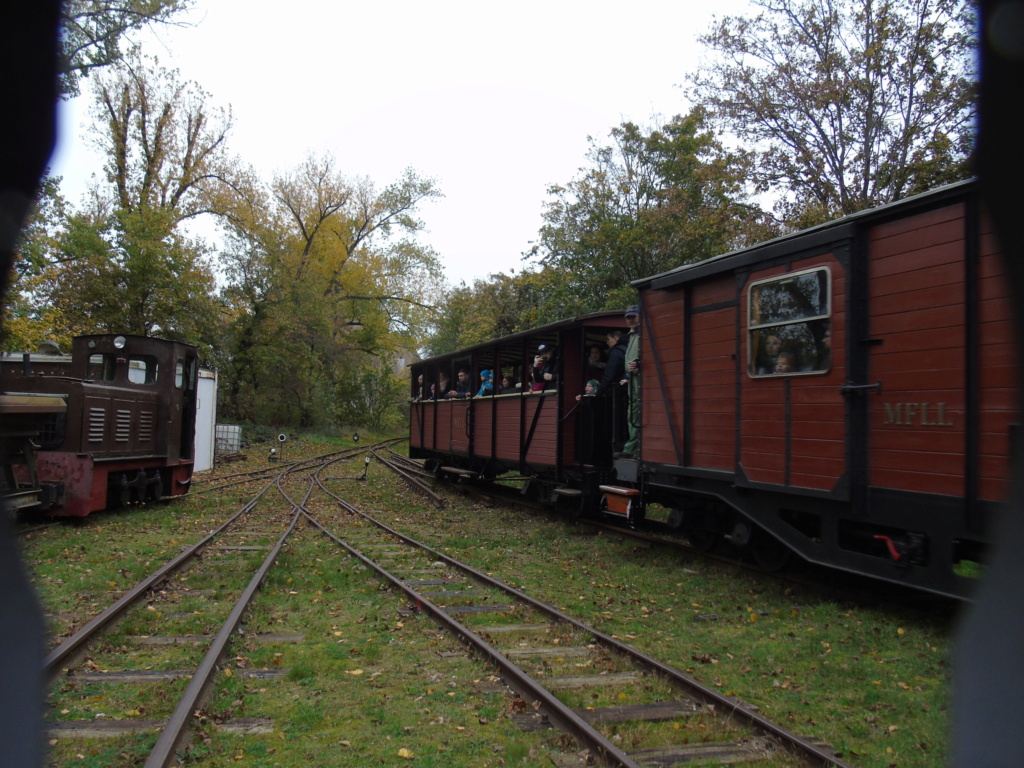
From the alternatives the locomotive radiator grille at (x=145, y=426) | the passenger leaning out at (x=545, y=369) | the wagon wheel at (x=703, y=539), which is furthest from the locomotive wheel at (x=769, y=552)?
the locomotive radiator grille at (x=145, y=426)

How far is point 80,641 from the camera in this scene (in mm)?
4738

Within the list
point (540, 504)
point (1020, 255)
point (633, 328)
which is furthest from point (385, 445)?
point (1020, 255)

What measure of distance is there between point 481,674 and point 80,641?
2773 mm

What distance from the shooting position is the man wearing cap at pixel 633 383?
28.0 feet

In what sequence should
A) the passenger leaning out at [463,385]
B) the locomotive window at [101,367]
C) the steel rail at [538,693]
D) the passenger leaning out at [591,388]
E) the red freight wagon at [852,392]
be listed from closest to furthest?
the steel rail at [538,693] < the red freight wagon at [852,392] < the passenger leaning out at [591,388] < the locomotive window at [101,367] < the passenger leaning out at [463,385]

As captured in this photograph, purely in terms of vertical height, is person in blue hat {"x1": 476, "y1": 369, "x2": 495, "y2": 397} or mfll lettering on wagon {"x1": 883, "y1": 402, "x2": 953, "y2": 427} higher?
person in blue hat {"x1": 476, "y1": 369, "x2": 495, "y2": 397}

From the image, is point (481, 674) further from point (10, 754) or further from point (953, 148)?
point (953, 148)

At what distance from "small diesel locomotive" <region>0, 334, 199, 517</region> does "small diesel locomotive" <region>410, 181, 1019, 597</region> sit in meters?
6.76

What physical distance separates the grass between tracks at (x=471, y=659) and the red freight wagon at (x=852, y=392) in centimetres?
64

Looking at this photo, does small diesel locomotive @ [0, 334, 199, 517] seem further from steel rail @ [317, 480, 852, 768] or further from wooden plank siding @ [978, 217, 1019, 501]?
wooden plank siding @ [978, 217, 1019, 501]

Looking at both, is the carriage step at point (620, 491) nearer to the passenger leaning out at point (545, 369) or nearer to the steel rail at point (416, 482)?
the passenger leaning out at point (545, 369)

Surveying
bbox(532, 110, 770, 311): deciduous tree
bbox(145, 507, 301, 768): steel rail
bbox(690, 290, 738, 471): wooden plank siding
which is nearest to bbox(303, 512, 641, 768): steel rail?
bbox(145, 507, 301, 768): steel rail

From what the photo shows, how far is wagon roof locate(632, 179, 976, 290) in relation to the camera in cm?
475

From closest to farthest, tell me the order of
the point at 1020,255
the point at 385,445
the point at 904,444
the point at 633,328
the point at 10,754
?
the point at 1020,255 → the point at 10,754 → the point at 904,444 → the point at 633,328 → the point at 385,445
